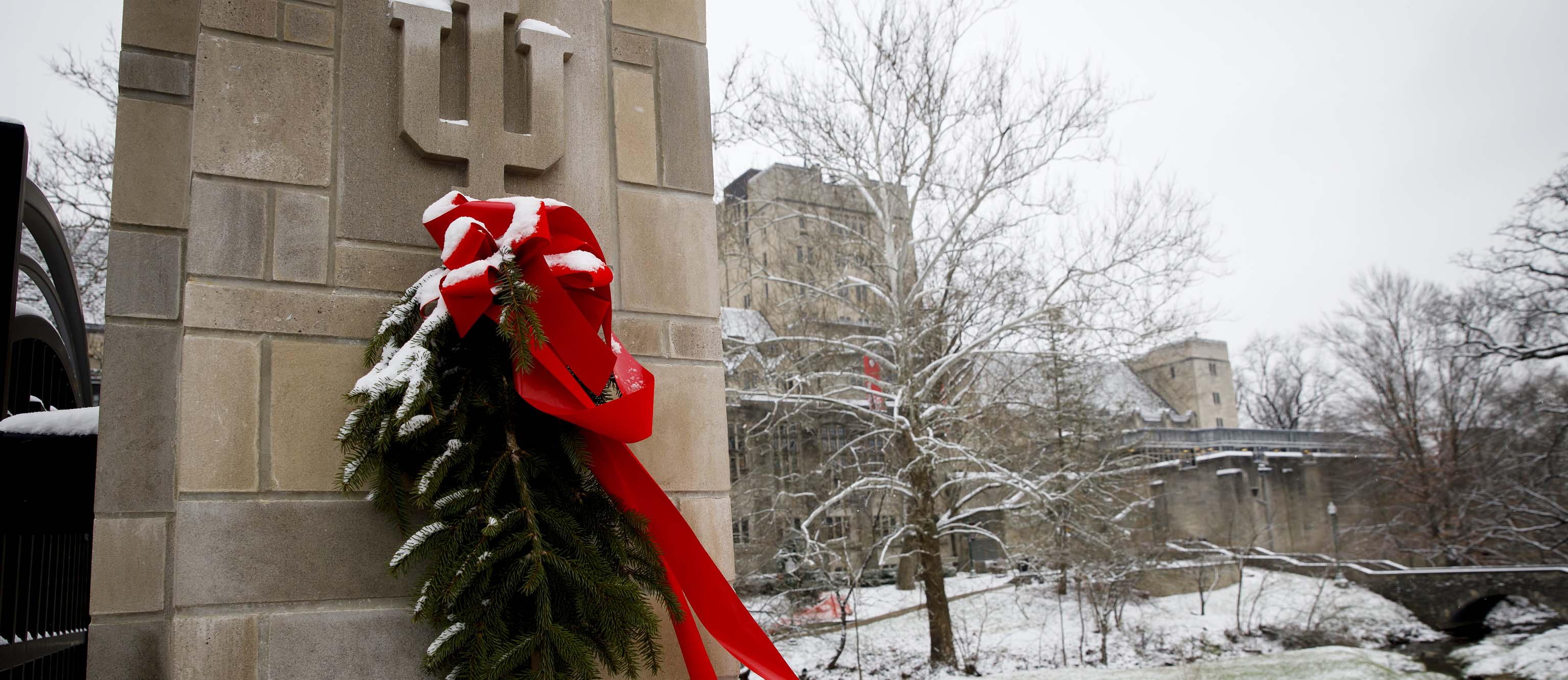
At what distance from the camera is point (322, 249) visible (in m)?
2.51

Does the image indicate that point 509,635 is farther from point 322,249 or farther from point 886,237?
point 886,237

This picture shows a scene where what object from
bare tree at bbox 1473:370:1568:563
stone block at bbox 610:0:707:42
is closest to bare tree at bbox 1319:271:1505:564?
bare tree at bbox 1473:370:1568:563

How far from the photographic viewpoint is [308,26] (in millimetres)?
2617

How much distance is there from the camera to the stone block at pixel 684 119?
121 inches

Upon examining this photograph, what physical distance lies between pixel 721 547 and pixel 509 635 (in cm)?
86

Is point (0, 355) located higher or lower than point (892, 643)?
higher

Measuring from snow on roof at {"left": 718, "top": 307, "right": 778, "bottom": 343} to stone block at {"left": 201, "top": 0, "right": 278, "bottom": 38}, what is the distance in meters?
16.8

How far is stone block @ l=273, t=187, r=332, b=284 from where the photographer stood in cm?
247

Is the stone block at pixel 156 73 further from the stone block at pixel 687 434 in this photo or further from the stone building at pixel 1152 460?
the stone building at pixel 1152 460

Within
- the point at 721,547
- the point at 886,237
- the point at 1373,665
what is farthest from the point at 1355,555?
the point at 721,547

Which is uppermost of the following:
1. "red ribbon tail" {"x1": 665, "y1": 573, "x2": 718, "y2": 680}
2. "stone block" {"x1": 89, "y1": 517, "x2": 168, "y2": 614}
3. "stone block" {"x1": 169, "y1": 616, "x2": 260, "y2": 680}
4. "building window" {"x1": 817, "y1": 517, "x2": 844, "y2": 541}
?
"stone block" {"x1": 89, "y1": 517, "x2": 168, "y2": 614}

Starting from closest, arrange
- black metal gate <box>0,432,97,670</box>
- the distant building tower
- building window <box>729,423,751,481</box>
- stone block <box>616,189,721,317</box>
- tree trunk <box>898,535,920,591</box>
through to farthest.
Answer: stone block <box>616,189,721,317</box>
black metal gate <box>0,432,97,670</box>
building window <box>729,423,751,481</box>
tree trunk <box>898,535,920,591</box>
the distant building tower

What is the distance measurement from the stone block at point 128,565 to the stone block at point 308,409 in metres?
0.65

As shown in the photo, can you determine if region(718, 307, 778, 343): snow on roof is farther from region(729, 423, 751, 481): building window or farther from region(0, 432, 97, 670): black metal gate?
region(0, 432, 97, 670): black metal gate
